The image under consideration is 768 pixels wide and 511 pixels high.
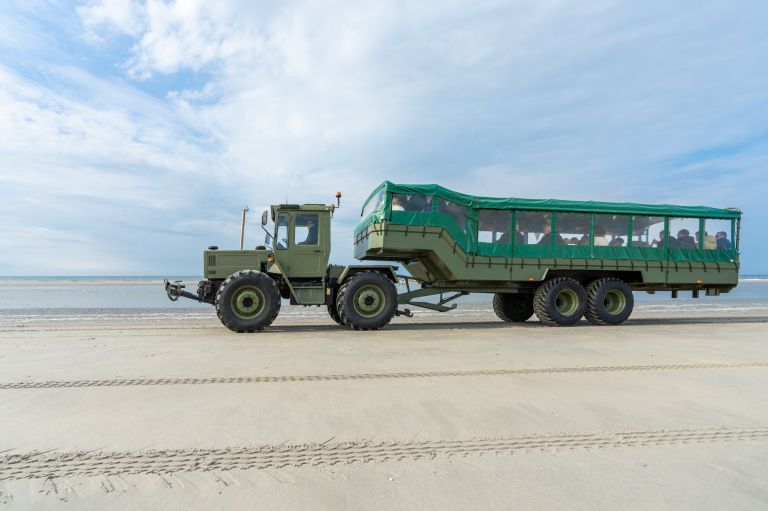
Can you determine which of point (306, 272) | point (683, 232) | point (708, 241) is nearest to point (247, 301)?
point (306, 272)

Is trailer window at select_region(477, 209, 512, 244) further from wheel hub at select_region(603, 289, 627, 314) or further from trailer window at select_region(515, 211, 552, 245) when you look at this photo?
wheel hub at select_region(603, 289, 627, 314)

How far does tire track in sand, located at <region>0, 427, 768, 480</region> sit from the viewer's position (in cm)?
272

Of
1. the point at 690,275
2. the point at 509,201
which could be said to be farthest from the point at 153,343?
the point at 690,275

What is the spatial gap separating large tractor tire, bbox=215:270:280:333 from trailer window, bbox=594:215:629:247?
7.74 meters

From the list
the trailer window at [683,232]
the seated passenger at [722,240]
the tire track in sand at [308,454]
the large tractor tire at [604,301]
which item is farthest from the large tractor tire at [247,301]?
the seated passenger at [722,240]

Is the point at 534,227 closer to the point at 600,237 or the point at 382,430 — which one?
the point at 600,237

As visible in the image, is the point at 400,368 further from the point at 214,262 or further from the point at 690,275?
the point at 690,275

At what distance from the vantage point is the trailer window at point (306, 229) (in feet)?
32.2

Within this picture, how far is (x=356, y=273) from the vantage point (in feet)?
32.8

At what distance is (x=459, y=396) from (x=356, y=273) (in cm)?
597

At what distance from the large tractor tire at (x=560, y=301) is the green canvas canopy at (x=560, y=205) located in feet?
5.86

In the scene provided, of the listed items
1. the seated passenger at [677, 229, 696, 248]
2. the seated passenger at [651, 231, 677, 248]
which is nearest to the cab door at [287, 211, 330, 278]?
the seated passenger at [651, 231, 677, 248]

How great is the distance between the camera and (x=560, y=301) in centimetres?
1119

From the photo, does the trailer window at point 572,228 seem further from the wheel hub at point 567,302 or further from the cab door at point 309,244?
the cab door at point 309,244
